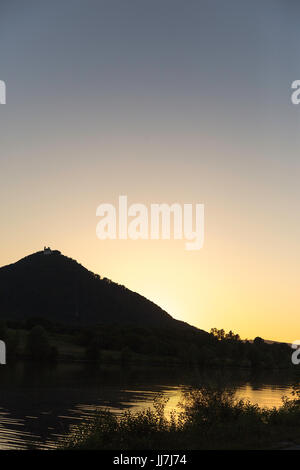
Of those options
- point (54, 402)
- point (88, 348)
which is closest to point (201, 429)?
point (54, 402)

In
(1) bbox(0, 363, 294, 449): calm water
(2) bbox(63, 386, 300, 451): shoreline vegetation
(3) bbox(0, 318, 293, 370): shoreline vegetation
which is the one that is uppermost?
(2) bbox(63, 386, 300, 451): shoreline vegetation

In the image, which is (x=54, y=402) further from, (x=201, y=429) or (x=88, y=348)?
(x=88, y=348)

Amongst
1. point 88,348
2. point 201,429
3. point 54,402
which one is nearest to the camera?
point 201,429

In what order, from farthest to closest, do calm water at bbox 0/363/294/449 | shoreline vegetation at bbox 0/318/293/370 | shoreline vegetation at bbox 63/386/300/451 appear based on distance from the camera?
shoreline vegetation at bbox 0/318/293/370 → calm water at bbox 0/363/294/449 → shoreline vegetation at bbox 63/386/300/451

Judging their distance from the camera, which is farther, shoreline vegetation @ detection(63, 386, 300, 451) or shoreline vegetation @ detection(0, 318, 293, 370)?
shoreline vegetation @ detection(0, 318, 293, 370)

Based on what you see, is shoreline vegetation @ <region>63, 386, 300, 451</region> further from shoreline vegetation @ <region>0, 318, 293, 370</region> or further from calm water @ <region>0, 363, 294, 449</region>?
shoreline vegetation @ <region>0, 318, 293, 370</region>

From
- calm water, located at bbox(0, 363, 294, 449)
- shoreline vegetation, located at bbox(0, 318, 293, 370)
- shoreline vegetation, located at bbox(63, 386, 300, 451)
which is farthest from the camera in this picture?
shoreline vegetation, located at bbox(0, 318, 293, 370)

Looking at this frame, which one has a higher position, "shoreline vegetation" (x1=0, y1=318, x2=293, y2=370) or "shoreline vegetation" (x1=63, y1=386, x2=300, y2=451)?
"shoreline vegetation" (x1=63, y1=386, x2=300, y2=451)

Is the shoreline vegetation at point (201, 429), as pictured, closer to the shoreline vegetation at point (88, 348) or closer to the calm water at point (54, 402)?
the calm water at point (54, 402)

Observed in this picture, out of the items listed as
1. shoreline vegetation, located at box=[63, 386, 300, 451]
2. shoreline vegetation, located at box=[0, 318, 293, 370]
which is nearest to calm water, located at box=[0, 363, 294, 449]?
shoreline vegetation, located at box=[63, 386, 300, 451]

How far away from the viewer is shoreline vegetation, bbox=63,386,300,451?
67.6 feet

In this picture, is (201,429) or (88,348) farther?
(88,348)

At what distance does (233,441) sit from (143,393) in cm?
5702

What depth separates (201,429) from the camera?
79.6 ft
